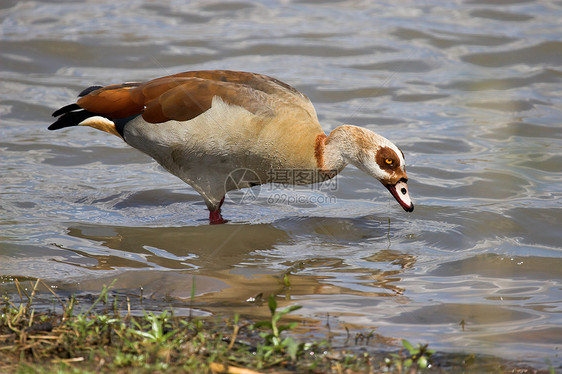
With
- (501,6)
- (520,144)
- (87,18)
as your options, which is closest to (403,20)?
(501,6)

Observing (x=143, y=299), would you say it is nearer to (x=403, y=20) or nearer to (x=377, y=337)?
(x=377, y=337)

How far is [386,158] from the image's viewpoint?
636 cm

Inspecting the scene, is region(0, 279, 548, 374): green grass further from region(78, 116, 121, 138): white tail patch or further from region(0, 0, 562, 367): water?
region(78, 116, 121, 138): white tail patch

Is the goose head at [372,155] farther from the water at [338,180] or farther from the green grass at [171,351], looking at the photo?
the green grass at [171,351]

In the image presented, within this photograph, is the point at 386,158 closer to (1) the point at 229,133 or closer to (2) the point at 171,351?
(1) the point at 229,133

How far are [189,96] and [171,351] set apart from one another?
335cm

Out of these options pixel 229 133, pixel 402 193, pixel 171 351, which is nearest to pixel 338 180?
pixel 402 193

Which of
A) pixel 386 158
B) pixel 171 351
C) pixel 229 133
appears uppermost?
pixel 229 133

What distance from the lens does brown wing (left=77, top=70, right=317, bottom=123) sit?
20.4 ft

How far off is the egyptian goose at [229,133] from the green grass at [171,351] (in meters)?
2.60

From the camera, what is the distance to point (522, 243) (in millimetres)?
6207

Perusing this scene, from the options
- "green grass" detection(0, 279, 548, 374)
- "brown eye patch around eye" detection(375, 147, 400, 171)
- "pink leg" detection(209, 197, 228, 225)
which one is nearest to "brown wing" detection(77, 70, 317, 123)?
"brown eye patch around eye" detection(375, 147, 400, 171)

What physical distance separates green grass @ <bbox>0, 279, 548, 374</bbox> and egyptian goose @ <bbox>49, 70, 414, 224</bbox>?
8.52ft

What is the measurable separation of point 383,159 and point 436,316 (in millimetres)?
2216
